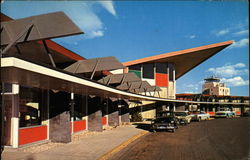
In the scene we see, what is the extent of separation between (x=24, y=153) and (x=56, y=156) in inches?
65.0

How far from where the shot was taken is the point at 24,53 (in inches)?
443

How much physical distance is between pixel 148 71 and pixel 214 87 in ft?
232

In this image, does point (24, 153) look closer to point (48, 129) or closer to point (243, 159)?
point (48, 129)

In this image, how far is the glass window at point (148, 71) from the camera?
137ft

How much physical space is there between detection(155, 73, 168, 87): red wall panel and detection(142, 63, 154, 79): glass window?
1.09 m

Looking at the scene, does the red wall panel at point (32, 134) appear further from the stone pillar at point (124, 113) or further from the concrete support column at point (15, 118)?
the stone pillar at point (124, 113)

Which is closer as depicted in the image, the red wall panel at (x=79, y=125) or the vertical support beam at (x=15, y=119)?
the vertical support beam at (x=15, y=119)

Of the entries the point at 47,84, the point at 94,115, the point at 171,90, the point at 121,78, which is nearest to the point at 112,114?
the point at 94,115

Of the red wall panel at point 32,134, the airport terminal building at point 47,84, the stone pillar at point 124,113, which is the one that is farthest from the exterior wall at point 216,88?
the red wall panel at point 32,134

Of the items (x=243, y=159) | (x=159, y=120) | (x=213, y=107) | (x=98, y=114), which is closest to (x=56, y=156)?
(x=243, y=159)

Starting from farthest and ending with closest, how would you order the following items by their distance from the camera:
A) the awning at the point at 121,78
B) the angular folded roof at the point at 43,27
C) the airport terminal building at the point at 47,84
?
the awning at the point at 121,78, the angular folded roof at the point at 43,27, the airport terminal building at the point at 47,84

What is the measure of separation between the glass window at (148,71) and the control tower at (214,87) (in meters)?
68.9

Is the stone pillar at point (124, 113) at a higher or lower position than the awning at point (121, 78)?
lower

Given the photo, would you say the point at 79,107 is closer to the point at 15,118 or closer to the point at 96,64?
the point at 96,64
